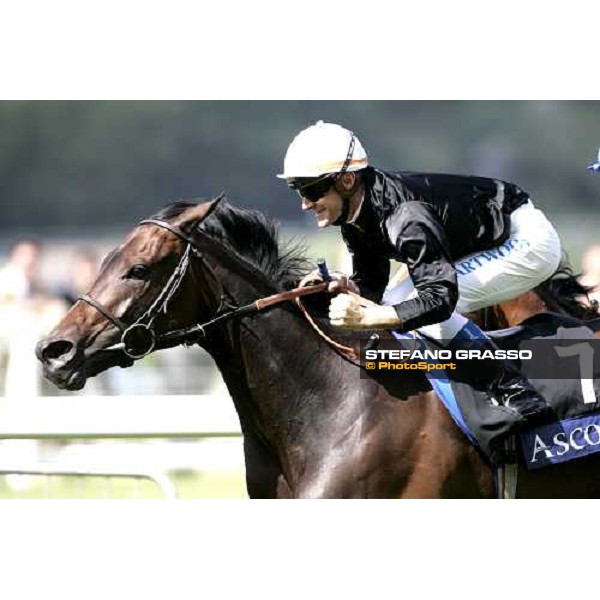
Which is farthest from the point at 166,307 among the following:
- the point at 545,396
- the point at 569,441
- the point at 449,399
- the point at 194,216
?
the point at 569,441

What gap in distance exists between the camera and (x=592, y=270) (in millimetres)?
4926

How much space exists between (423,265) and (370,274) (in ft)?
1.40

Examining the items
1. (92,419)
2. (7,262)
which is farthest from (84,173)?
(92,419)

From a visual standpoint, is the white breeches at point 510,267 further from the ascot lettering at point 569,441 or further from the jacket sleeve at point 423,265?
the ascot lettering at point 569,441

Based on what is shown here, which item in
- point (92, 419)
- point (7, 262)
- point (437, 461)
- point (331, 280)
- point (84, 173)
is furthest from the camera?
point (84, 173)

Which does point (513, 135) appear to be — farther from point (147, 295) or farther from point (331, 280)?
point (147, 295)

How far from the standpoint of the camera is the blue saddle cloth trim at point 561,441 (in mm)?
3723

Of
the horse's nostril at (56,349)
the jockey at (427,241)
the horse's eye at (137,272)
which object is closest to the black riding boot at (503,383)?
the jockey at (427,241)

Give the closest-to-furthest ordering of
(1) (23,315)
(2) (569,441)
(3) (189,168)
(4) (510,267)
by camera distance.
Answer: (2) (569,441)
(4) (510,267)
(3) (189,168)
(1) (23,315)

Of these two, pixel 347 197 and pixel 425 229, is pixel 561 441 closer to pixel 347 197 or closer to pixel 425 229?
pixel 425 229

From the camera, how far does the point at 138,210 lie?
17.3 ft

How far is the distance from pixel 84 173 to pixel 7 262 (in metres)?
0.81

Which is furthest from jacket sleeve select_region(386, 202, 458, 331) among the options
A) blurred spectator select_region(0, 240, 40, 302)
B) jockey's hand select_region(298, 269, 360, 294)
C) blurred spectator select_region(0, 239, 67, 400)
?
blurred spectator select_region(0, 240, 40, 302)

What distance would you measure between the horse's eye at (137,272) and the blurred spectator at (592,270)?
175 centimetres
